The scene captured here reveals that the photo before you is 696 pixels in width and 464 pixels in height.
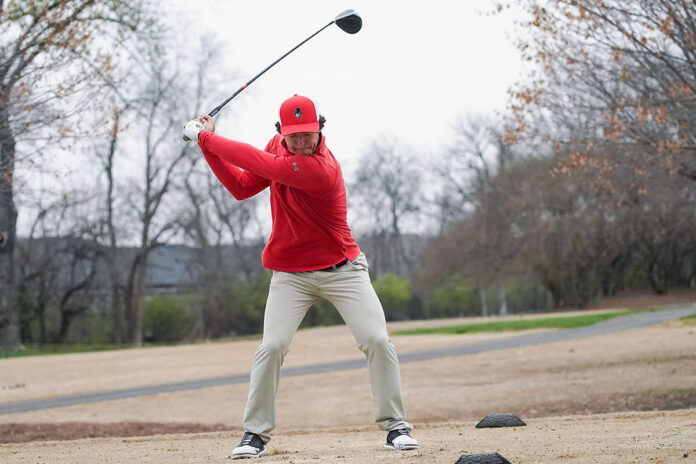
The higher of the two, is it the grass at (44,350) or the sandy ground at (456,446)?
the grass at (44,350)

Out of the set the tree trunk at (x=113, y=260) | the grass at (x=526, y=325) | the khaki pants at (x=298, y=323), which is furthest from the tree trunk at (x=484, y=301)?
the khaki pants at (x=298, y=323)

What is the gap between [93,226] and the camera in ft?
150

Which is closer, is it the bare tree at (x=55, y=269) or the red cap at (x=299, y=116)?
the red cap at (x=299, y=116)

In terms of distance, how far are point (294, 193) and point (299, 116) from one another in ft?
1.69

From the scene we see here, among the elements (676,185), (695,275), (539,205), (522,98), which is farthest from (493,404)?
(695,275)

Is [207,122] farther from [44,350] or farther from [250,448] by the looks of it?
[44,350]

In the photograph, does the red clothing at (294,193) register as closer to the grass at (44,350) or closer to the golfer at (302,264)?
the golfer at (302,264)

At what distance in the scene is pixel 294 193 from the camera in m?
6.05

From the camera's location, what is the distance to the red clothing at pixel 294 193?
5.83 m

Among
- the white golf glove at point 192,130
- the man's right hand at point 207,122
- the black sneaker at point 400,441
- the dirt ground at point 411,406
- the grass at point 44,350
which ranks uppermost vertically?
the man's right hand at point 207,122

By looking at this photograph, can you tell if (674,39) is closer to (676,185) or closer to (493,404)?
(493,404)

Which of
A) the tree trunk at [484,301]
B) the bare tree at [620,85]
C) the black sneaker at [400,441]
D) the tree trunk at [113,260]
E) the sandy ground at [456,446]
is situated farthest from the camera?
the tree trunk at [484,301]

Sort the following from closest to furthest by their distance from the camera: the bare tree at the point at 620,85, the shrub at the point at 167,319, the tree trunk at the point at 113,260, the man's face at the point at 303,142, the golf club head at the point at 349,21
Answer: the man's face at the point at 303,142 → the golf club head at the point at 349,21 → the bare tree at the point at 620,85 → the tree trunk at the point at 113,260 → the shrub at the point at 167,319

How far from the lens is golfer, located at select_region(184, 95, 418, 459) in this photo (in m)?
5.94
